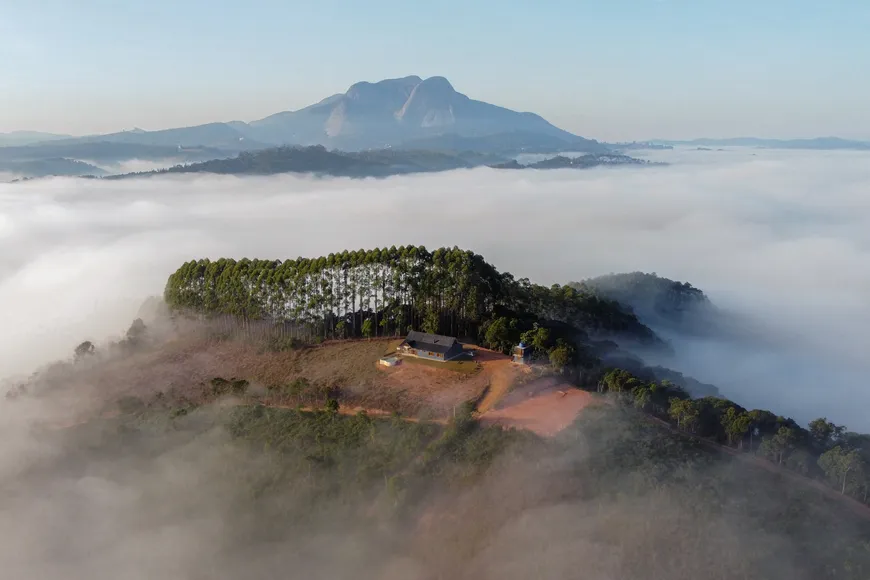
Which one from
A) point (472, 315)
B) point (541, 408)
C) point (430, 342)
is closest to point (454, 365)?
point (430, 342)

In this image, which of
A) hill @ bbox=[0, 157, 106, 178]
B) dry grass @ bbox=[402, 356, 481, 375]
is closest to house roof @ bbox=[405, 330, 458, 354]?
dry grass @ bbox=[402, 356, 481, 375]

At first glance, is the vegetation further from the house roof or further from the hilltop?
the house roof

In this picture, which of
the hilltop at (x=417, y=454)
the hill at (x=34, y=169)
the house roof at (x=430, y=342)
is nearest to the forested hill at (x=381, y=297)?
the hilltop at (x=417, y=454)

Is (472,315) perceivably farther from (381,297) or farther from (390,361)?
(381,297)

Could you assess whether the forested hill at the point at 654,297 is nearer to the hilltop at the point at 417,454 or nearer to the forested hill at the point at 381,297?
the forested hill at the point at 381,297

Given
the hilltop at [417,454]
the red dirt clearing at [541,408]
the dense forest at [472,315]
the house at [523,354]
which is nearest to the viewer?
the hilltop at [417,454]
